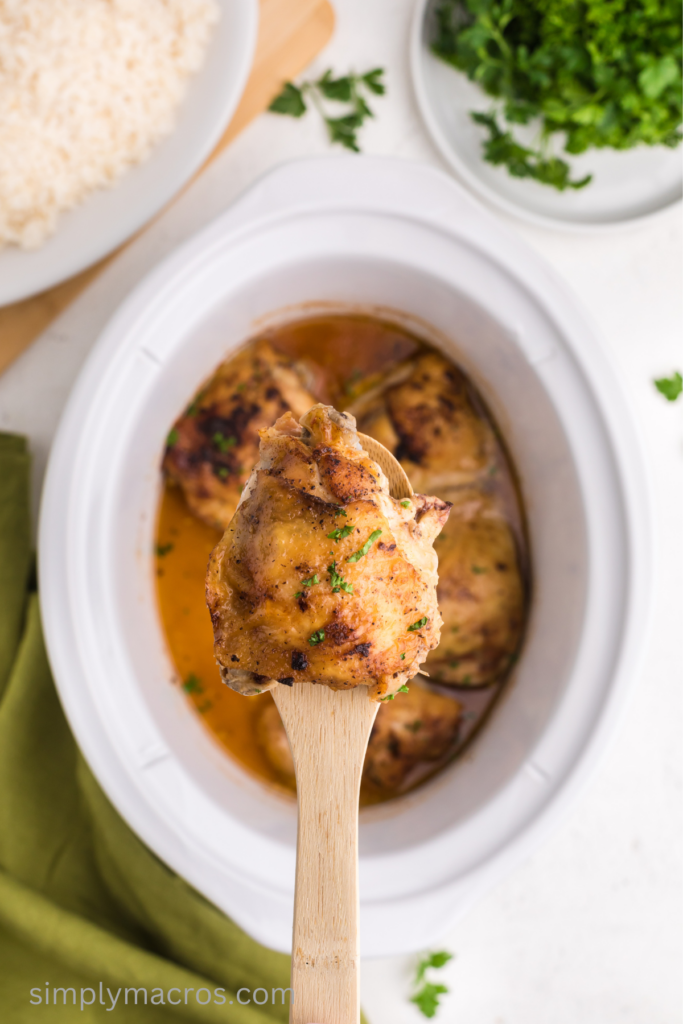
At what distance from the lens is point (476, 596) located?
154cm

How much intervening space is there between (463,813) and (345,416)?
888mm

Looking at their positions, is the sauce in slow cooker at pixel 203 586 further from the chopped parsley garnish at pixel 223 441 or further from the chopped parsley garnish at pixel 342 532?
the chopped parsley garnish at pixel 342 532

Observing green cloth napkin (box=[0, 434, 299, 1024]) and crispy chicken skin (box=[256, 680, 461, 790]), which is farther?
crispy chicken skin (box=[256, 680, 461, 790])

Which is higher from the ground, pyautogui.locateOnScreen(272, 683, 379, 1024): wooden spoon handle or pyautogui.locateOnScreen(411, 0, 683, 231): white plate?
pyautogui.locateOnScreen(411, 0, 683, 231): white plate

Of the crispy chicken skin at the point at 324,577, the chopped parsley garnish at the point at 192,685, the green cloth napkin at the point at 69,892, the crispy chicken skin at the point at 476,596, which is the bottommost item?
the green cloth napkin at the point at 69,892

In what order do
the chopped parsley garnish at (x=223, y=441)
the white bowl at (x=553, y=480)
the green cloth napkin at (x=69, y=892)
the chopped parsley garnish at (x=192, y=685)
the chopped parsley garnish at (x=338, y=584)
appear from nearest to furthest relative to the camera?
1. the chopped parsley garnish at (x=338, y=584)
2. the white bowl at (x=553, y=480)
3. the green cloth napkin at (x=69, y=892)
4. the chopped parsley garnish at (x=223, y=441)
5. the chopped parsley garnish at (x=192, y=685)

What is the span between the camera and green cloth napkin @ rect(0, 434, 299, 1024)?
1.39 meters

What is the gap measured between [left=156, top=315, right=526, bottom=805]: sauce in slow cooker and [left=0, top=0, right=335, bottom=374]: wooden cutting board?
425 millimetres

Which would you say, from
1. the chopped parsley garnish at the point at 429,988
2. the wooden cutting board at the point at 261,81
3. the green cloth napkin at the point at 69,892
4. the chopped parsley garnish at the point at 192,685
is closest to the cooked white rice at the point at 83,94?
the wooden cutting board at the point at 261,81

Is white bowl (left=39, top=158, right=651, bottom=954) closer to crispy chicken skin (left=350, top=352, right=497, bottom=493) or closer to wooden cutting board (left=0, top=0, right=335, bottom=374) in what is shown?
crispy chicken skin (left=350, top=352, right=497, bottom=493)

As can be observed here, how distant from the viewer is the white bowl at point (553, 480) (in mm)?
1271

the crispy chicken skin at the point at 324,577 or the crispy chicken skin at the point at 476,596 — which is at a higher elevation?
the crispy chicken skin at the point at 324,577

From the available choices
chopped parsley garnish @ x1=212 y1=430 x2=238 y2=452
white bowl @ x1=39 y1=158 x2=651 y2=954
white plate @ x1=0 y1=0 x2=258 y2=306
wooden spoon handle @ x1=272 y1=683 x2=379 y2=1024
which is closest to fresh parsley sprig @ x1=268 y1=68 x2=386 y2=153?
white plate @ x1=0 y1=0 x2=258 y2=306

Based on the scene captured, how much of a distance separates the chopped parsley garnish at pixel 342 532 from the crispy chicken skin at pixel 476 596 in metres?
0.77
